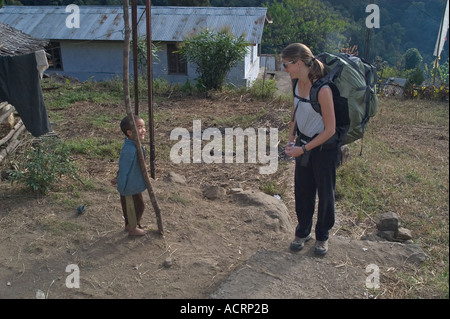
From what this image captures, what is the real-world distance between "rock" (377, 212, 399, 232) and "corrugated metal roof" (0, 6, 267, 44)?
43.1 feet

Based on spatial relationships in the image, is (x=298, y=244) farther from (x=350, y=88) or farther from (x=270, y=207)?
(x=350, y=88)

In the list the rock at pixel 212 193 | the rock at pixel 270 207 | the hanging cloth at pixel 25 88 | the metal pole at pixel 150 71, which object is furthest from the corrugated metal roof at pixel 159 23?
the rock at pixel 270 207

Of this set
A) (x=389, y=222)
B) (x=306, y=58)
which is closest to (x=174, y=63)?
(x=389, y=222)

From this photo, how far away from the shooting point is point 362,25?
118 ft

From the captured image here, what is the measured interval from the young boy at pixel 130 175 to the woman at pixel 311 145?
132 cm

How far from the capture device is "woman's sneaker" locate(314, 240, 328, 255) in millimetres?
3510

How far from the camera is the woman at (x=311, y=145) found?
10.0 ft

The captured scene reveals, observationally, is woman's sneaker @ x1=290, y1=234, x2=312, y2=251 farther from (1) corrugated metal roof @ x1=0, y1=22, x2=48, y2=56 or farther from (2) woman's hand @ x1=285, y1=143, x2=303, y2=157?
(1) corrugated metal roof @ x1=0, y1=22, x2=48, y2=56

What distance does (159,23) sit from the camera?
18.0 metres

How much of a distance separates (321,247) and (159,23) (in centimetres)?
1631

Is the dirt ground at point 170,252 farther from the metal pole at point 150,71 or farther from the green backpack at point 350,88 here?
the green backpack at point 350,88

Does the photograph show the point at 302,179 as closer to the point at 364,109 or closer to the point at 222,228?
the point at 364,109

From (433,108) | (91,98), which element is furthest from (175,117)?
(433,108)

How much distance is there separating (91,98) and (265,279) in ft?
31.7
